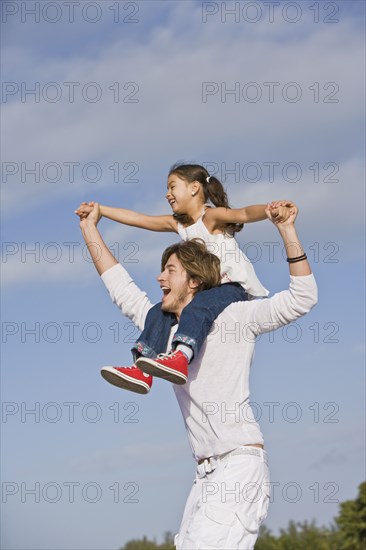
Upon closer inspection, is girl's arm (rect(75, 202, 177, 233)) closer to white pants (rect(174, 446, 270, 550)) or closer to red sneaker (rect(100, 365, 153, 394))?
red sneaker (rect(100, 365, 153, 394))

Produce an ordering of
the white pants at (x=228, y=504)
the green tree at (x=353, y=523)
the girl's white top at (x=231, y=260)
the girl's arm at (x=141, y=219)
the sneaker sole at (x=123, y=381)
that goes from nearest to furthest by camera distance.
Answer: the white pants at (x=228, y=504)
the sneaker sole at (x=123, y=381)
the girl's white top at (x=231, y=260)
the girl's arm at (x=141, y=219)
the green tree at (x=353, y=523)

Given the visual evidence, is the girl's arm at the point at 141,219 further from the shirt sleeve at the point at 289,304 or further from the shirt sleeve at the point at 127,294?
the shirt sleeve at the point at 289,304

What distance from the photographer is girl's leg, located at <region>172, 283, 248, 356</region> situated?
6.86 metres

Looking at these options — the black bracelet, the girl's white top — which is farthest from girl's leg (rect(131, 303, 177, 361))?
the black bracelet

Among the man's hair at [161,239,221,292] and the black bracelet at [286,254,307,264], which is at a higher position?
the man's hair at [161,239,221,292]

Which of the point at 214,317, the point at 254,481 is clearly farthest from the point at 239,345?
the point at 254,481

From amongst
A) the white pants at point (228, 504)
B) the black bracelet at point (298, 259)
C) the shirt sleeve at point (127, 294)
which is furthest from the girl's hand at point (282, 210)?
the white pants at point (228, 504)

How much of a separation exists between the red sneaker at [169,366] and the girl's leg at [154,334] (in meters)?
0.42

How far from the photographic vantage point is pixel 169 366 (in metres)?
6.63

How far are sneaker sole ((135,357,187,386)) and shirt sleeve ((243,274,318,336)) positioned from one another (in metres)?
0.65

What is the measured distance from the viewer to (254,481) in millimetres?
6594

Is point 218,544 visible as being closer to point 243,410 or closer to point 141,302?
point 243,410

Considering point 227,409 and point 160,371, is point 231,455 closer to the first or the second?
point 227,409

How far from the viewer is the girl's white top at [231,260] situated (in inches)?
297
